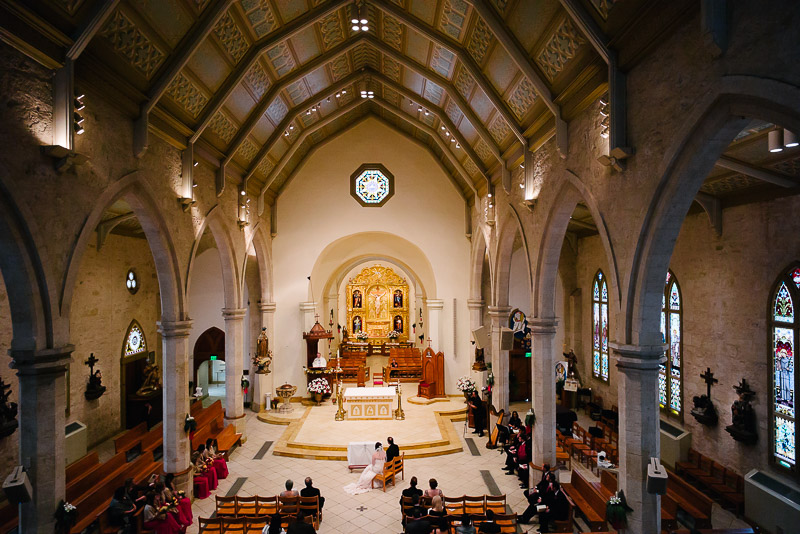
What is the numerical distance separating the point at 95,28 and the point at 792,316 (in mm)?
13176

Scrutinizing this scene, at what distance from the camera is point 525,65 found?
947 cm

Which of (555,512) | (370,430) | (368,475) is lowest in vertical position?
(370,430)

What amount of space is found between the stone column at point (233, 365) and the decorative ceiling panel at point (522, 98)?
33.6 feet

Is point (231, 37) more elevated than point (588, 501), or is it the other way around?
point (231, 37)

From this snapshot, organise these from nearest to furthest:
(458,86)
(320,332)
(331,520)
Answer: (331,520) < (458,86) < (320,332)

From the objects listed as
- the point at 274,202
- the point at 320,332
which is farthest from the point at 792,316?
the point at 274,202

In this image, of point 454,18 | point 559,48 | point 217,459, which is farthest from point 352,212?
point 559,48

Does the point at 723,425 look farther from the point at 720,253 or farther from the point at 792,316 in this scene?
the point at 720,253

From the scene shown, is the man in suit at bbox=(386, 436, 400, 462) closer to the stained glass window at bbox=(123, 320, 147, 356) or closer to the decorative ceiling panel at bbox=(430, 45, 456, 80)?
the decorative ceiling panel at bbox=(430, 45, 456, 80)

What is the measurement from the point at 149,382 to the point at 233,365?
3927mm

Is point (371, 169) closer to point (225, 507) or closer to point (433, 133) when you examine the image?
point (433, 133)

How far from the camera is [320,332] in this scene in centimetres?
1939

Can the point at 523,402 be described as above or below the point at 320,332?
below

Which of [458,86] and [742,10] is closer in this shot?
[742,10]
